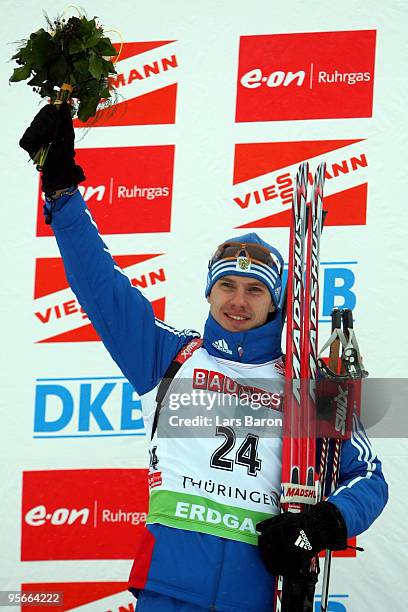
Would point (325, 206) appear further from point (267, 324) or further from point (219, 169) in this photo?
point (267, 324)

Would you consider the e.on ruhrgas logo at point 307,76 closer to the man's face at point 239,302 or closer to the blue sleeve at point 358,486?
the man's face at point 239,302

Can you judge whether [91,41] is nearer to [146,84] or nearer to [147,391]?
[147,391]

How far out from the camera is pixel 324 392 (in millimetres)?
2713

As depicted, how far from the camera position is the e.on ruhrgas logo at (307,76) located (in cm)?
380

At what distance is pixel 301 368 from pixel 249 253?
1.10 feet

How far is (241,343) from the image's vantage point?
2670 millimetres

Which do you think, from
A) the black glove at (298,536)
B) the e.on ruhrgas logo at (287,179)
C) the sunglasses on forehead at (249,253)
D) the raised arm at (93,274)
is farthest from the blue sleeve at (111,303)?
the e.on ruhrgas logo at (287,179)

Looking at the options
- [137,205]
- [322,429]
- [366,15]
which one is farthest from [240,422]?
[366,15]

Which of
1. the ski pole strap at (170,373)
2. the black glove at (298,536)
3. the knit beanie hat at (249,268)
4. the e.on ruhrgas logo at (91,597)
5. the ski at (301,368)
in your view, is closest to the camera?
the black glove at (298,536)

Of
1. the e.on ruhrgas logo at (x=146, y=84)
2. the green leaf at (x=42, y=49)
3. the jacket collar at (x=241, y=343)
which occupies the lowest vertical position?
the jacket collar at (x=241, y=343)

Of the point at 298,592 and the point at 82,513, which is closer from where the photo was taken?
the point at 298,592

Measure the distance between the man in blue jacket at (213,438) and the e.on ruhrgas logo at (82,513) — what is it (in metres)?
1.00

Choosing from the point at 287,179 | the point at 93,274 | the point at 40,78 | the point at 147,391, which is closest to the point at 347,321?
the point at 147,391

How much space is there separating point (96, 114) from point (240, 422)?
0.86 m
